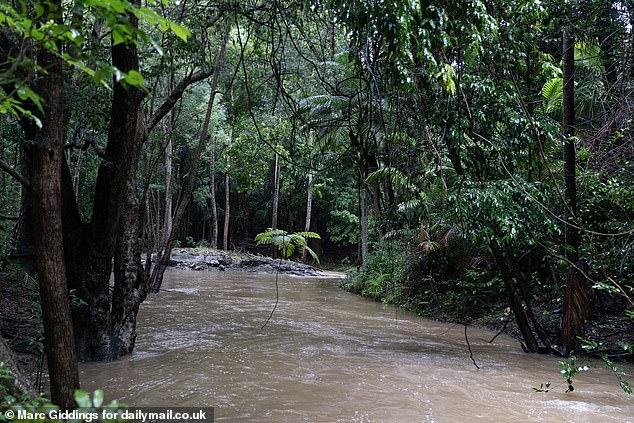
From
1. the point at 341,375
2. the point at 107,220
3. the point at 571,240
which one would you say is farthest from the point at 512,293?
the point at 107,220

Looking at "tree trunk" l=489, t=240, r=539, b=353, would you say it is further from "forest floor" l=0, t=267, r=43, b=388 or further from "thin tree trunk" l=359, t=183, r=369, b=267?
"forest floor" l=0, t=267, r=43, b=388

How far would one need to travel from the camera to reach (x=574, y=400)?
16.8ft

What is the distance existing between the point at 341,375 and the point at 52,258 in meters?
3.68

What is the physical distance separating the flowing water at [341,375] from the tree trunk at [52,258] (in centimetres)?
149

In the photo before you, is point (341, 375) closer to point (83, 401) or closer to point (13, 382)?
point (13, 382)

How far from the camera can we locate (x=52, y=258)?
3.32 metres

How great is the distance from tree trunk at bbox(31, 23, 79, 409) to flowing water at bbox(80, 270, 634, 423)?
1.49 m

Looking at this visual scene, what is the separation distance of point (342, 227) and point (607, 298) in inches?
1031

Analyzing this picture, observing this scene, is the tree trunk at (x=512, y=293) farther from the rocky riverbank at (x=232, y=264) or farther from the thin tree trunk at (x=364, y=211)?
the rocky riverbank at (x=232, y=264)

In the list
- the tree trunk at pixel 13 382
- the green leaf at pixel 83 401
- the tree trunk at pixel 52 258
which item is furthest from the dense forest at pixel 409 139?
the green leaf at pixel 83 401

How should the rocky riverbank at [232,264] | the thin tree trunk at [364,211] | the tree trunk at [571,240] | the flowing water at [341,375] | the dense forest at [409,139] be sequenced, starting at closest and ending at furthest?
the dense forest at [409,139] → the flowing water at [341,375] → the tree trunk at [571,240] → the thin tree trunk at [364,211] → the rocky riverbank at [232,264]

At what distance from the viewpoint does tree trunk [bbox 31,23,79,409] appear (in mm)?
3279

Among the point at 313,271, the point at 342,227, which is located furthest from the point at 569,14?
the point at 342,227

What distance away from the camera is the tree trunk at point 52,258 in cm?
328
